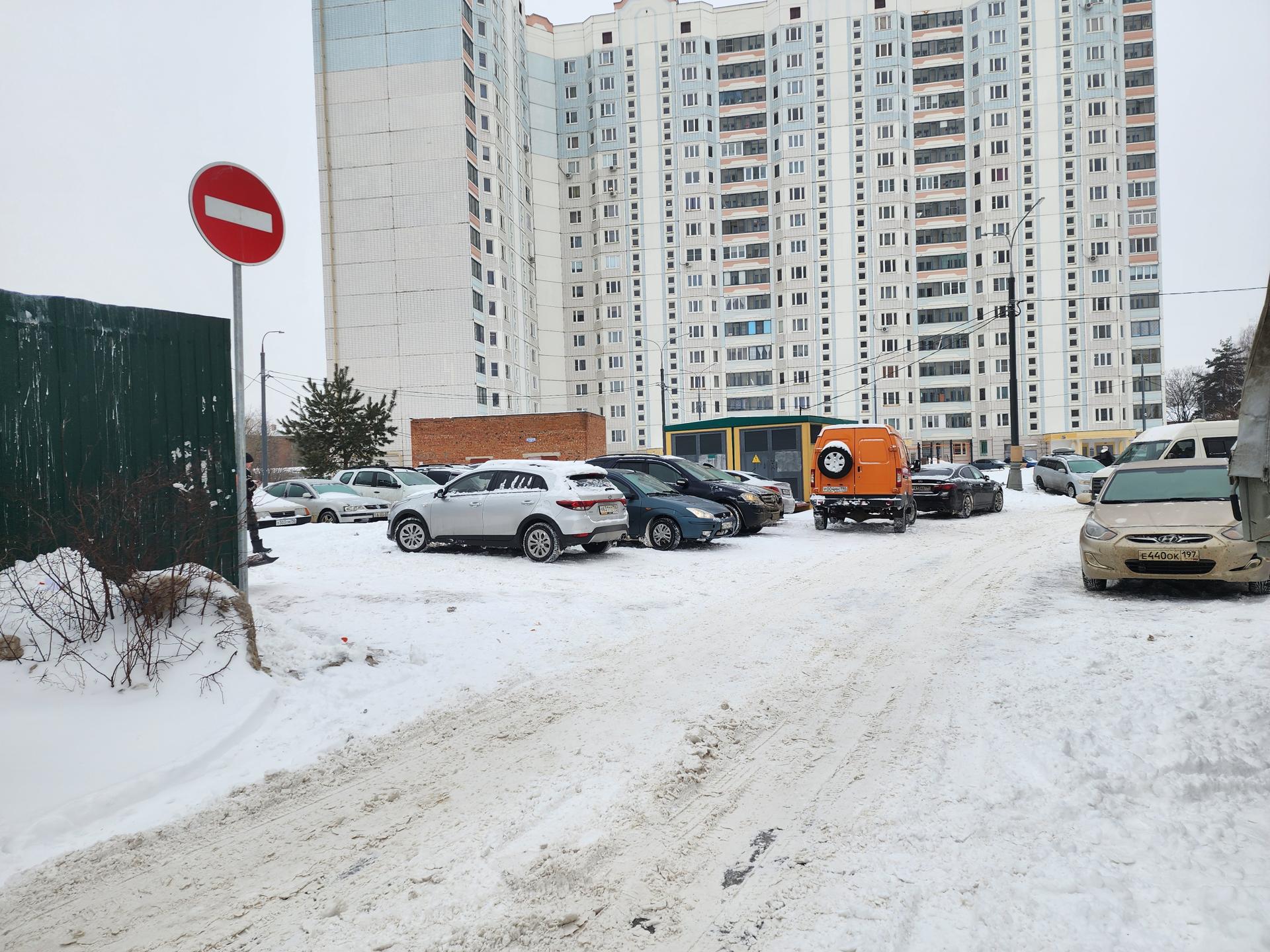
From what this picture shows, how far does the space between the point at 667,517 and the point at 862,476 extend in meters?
5.84

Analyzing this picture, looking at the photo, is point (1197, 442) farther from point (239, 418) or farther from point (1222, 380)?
point (1222, 380)

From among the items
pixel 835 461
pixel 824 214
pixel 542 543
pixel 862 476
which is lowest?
pixel 542 543

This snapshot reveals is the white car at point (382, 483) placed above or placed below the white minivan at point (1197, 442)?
below

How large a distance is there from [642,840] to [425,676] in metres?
3.28

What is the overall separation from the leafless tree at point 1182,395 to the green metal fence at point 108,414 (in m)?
97.9

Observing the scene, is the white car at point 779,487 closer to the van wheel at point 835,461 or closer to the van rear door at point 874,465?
the van wheel at point 835,461

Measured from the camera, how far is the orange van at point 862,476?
18344mm

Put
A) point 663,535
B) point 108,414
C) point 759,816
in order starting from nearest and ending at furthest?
point 759,816 < point 108,414 < point 663,535

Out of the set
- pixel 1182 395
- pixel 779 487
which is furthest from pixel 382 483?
pixel 1182 395

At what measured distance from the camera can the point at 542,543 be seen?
1294 centimetres

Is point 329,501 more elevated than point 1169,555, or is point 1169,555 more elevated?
point 329,501

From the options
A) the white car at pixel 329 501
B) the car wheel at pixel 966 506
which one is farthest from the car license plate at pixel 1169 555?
the white car at pixel 329 501

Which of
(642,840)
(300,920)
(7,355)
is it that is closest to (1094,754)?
(642,840)

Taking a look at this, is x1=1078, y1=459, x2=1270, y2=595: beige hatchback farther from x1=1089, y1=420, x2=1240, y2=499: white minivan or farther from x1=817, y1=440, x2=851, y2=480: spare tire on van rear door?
x1=817, y1=440, x2=851, y2=480: spare tire on van rear door
